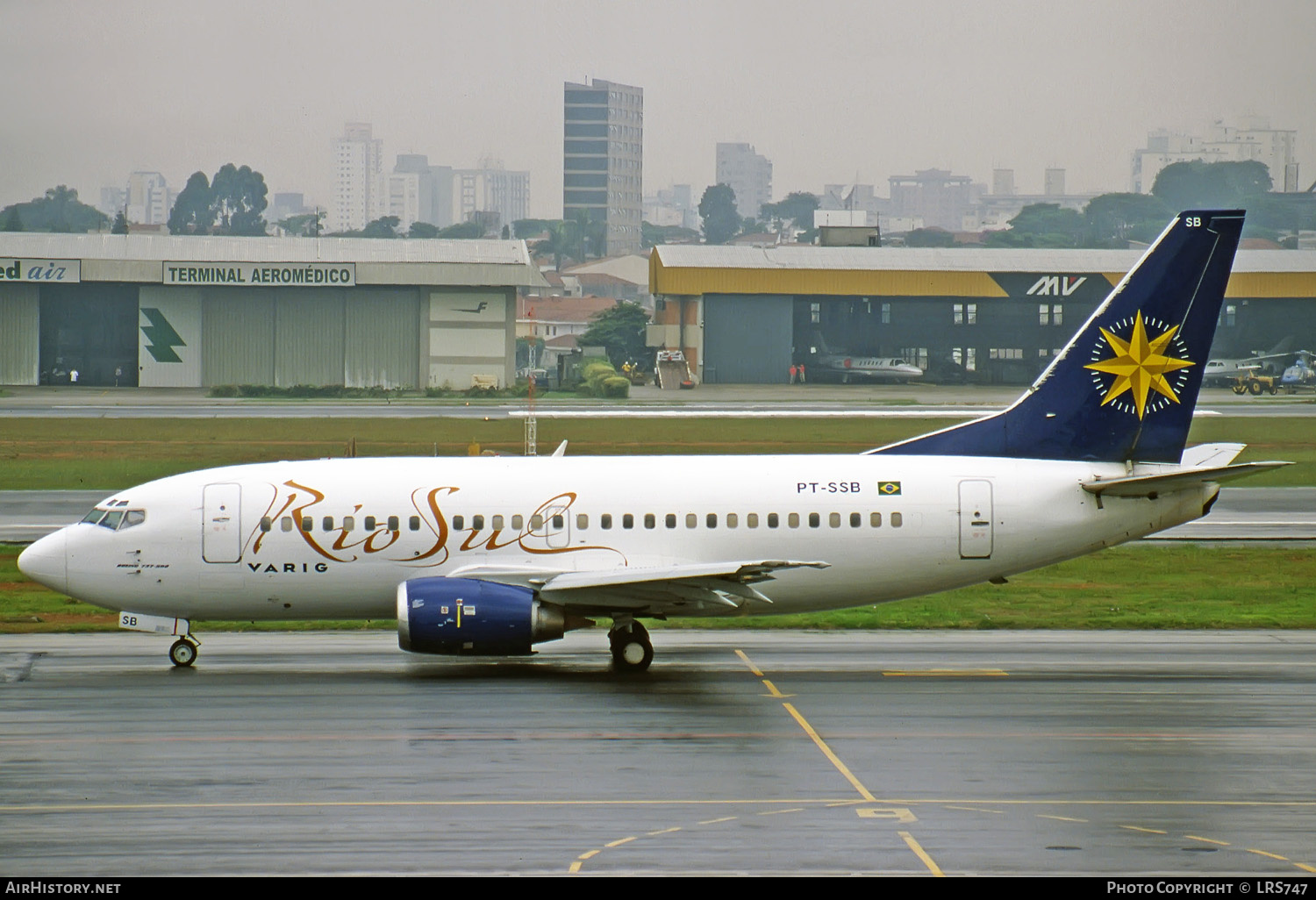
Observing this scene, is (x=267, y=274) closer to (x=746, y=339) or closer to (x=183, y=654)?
Answer: (x=746, y=339)

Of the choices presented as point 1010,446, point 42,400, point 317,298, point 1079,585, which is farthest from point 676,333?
point 1010,446

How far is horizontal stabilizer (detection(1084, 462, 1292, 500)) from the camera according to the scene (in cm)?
2442

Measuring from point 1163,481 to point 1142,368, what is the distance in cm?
255

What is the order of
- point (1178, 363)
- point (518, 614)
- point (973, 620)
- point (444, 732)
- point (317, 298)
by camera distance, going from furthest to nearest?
1. point (317, 298)
2. point (973, 620)
3. point (1178, 363)
4. point (518, 614)
5. point (444, 732)

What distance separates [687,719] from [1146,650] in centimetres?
1057

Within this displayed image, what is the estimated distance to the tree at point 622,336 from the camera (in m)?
122

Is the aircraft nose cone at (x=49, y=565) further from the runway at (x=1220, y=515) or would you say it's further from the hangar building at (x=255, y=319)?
the hangar building at (x=255, y=319)

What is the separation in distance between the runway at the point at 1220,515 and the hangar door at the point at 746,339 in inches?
2136

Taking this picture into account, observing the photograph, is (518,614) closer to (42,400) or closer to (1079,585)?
(1079,585)

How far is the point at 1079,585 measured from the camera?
1372 inches

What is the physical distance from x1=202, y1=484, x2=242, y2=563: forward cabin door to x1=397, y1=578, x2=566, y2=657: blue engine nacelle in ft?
11.6

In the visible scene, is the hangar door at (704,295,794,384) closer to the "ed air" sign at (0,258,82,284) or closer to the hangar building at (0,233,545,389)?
the hangar building at (0,233,545,389)

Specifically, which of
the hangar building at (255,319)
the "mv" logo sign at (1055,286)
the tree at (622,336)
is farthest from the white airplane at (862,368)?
the hangar building at (255,319)

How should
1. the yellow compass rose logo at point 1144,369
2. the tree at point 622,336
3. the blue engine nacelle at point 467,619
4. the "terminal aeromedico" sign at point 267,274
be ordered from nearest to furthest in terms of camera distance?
1. the blue engine nacelle at point 467,619
2. the yellow compass rose logo at point 1144,369
3. the "terminal aeromedico" sign at point 267,274
4. the tree at point 622,336
